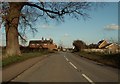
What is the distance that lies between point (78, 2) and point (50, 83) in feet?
80.1

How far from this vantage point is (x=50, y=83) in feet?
43.4

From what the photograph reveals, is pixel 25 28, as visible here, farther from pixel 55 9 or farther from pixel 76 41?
pixel 76 41

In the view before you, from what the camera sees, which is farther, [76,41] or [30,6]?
[76,41]

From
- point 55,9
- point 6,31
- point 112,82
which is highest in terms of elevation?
point 55,9

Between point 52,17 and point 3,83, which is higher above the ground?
point 52,17

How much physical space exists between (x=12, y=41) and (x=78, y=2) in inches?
371

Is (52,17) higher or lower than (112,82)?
higher

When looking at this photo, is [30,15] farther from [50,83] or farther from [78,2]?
[50,83]

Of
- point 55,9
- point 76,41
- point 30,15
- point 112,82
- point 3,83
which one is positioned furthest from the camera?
point 76,41

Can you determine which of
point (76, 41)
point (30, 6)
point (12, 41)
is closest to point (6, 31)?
point (12, 41)

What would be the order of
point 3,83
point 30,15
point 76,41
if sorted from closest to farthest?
1. point 3,83
2. point 30,15
3. point 76,41

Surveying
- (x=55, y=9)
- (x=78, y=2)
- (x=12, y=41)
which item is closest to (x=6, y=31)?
(x=12, y=41)

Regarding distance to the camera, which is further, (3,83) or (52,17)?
(52,17)

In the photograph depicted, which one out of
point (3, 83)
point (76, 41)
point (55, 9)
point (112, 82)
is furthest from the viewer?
point (76, 41)
